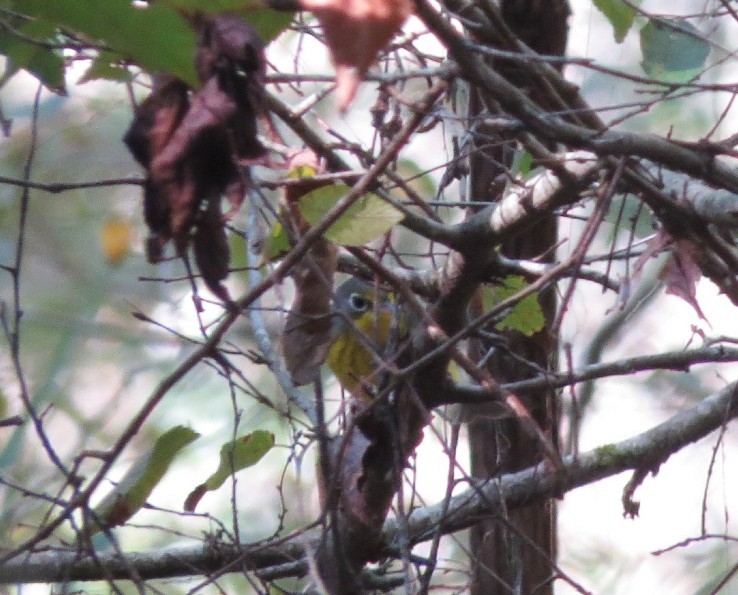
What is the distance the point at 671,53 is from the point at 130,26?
103cm

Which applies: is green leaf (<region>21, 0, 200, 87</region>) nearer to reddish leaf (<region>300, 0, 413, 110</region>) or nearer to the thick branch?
reddish leaf (<region>300, 0, 413, 110</region>)

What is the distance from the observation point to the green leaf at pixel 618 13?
103cm

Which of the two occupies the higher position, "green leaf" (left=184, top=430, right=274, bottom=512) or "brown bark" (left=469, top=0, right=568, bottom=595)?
"brown bark" (left=469, top=0, right=568, bottom=595)

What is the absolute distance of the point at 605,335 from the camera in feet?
8.59

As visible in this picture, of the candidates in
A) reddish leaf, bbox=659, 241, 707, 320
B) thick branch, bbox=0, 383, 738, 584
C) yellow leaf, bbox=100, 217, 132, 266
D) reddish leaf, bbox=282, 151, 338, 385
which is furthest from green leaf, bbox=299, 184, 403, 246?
yellow leaf, bbox=100, 217, 132, 266

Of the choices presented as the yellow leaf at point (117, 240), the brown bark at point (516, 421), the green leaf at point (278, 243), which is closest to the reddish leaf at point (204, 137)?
the green leaf at point (278, 243)

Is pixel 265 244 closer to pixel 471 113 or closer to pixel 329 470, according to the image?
pixel 329 470

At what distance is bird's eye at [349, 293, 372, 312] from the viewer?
1412mm

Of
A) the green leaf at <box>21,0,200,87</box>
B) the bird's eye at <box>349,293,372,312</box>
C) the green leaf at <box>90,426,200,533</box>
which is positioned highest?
the bird's eye at <box>349,293,372,312</box>

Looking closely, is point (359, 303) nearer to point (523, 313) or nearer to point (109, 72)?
point (523, 313)

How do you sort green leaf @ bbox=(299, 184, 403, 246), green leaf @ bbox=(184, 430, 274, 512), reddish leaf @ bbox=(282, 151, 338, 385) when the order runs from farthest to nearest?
green leaf @ bbox=(184, 430, 274, 512) < reddish leaf @ bbox=(282, 151, 338, 385) < green leaf @ bbox=(299, 184, 403, 246)

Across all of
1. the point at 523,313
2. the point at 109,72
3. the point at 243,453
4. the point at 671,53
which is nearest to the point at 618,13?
the point at 671,53

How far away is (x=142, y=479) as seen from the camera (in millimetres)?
1059

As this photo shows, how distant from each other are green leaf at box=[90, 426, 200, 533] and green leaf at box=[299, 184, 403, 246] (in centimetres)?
34
